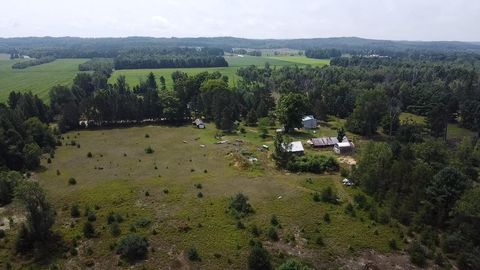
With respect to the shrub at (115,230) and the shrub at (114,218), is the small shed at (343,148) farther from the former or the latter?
the shrub at (115,230)

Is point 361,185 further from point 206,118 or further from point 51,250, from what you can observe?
point 206,118

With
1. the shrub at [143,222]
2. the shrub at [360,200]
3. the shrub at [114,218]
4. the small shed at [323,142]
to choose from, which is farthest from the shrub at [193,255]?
the small shed at [323,142]

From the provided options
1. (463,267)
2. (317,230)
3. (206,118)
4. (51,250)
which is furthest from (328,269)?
(206,118)

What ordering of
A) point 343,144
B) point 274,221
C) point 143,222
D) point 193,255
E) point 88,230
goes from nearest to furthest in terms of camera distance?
point 193,255 < point 88,230 < point 274,221 < point 143,222 < point 343,144

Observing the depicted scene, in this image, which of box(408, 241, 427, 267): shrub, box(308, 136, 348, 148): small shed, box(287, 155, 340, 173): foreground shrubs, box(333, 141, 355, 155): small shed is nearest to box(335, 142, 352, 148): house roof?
box(333, 141, 355, 155): small shed

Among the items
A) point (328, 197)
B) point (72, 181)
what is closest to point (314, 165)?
point (328, 197)

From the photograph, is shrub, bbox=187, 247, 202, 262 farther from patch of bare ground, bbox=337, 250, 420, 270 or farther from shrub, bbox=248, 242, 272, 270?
patch of bare ground, bbox=337, 250, 420, 270

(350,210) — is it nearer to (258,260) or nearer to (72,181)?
(258,260)
